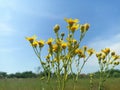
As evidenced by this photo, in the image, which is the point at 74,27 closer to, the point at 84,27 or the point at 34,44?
the point at 84,27

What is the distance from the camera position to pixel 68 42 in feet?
8.60

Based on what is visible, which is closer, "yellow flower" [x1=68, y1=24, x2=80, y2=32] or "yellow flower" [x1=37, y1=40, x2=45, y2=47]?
"yellow flower" [x1=68, y1=24, x2=80, y2=32]

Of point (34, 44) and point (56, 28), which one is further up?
point (56, 28)

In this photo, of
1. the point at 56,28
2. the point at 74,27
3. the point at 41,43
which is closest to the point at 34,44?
the point at 41,43

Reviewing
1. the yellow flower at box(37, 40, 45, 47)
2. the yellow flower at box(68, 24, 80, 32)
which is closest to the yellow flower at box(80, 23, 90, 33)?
the yellow flower at box(68, 24, 80, 32)

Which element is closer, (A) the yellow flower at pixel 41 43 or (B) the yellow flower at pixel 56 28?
(B) the yellow flower at pixel 56 28

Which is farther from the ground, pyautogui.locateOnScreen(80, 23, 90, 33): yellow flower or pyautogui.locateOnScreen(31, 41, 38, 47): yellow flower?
pyautogui.locateOnScreen(80, 23, 90, 33): yellow flower

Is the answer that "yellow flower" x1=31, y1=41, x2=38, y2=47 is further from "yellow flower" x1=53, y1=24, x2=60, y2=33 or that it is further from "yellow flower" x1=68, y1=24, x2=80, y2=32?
"yellow flower" x1=68, y1=24, x2=80, y2=32

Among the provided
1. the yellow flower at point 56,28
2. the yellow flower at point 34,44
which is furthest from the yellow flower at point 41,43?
the yellow flower at point 56,28

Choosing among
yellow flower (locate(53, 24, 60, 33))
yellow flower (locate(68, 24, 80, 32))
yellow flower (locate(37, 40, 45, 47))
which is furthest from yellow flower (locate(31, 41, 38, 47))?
yellow flower (locate(68, 24, 80, 32))

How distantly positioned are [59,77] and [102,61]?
4.30 feet

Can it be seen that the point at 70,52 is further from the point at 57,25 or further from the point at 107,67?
the point at 107,67

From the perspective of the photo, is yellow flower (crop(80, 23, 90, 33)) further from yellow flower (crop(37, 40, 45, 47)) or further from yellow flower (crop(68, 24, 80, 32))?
yellow flower (crop(37, 40, 45, 47))

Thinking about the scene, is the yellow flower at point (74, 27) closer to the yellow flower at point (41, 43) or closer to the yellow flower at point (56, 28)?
the yellow flower at point (56, 28)
